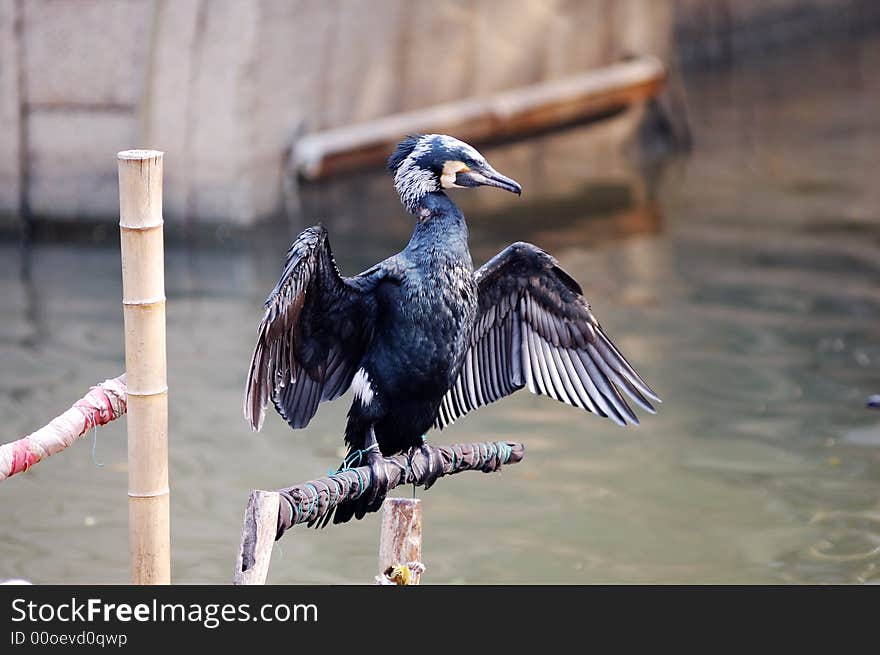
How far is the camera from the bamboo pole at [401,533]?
3068 millimetres

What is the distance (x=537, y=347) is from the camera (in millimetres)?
3434

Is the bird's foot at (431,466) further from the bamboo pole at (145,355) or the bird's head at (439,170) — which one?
the bamboo pole at (145,355)

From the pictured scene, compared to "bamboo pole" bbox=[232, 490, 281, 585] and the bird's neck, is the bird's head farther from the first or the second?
"bamboo pole" bbox=[232, 490, 281, 585]

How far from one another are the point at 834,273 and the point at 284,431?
10.1 ft

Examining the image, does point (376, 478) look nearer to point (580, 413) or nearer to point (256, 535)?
point (256, 535)

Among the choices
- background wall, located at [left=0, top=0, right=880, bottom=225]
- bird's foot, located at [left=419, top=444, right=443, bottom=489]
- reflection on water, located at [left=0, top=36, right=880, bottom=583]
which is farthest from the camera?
background wall, located at [left=0, top=0, right=880, bottom=225]

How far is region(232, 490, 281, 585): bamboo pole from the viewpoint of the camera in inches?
99.7

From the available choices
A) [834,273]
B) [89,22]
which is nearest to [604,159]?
[834,273]

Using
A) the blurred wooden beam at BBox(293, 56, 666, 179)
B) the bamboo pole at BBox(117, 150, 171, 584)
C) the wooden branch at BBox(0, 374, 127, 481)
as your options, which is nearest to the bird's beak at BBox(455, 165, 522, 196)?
the bamboo pole at BBox(117, 150, 171, 584)

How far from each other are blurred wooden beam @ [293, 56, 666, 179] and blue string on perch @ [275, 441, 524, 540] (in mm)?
4481

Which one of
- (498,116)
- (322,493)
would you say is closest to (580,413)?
(498,116)

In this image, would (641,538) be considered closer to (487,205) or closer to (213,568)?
(213,568)

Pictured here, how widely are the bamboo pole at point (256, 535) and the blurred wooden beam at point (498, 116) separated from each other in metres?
5.08

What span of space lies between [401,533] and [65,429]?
733 millimetres
